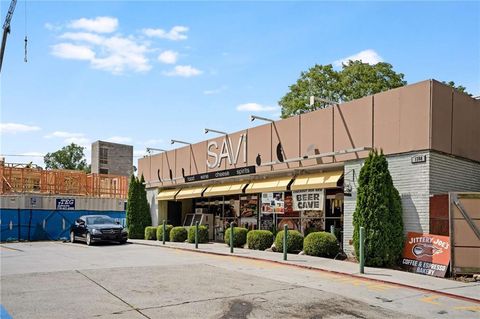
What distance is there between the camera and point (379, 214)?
47.5 ft

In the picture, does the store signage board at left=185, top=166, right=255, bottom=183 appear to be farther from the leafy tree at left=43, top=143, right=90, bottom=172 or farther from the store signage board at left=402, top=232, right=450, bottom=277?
the leafy tree at left=43, top=143, right=90, bottom=172

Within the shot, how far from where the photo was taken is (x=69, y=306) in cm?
849

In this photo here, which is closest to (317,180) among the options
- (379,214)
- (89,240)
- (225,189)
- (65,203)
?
(379,214)

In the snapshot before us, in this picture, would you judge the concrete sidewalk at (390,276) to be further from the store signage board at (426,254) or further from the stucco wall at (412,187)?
the stucco wall at (412,187)

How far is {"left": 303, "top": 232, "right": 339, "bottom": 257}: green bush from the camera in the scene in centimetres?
1656

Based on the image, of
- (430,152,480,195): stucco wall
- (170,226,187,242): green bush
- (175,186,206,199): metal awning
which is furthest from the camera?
(175,186,206,199): metal awning

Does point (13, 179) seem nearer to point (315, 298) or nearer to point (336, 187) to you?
point (336, 187)

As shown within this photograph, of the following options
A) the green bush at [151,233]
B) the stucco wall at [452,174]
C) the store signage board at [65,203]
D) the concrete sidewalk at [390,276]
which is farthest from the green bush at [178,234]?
the stucco wall at [452,174]

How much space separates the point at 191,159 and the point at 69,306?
1890 cm

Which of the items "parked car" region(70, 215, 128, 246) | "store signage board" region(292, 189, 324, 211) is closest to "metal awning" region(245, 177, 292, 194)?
"store signage board" region(292, 189, 324, 211)

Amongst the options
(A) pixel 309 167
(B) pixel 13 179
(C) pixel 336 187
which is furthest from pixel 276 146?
(B) pixel 13 179

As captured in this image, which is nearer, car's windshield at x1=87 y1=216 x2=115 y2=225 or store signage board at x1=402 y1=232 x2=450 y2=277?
store signage board at x1=402 y1=232 x2=450 y2=277

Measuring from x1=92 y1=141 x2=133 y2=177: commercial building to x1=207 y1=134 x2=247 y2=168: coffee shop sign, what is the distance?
30.1m

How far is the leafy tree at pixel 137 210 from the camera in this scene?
2891 cm
